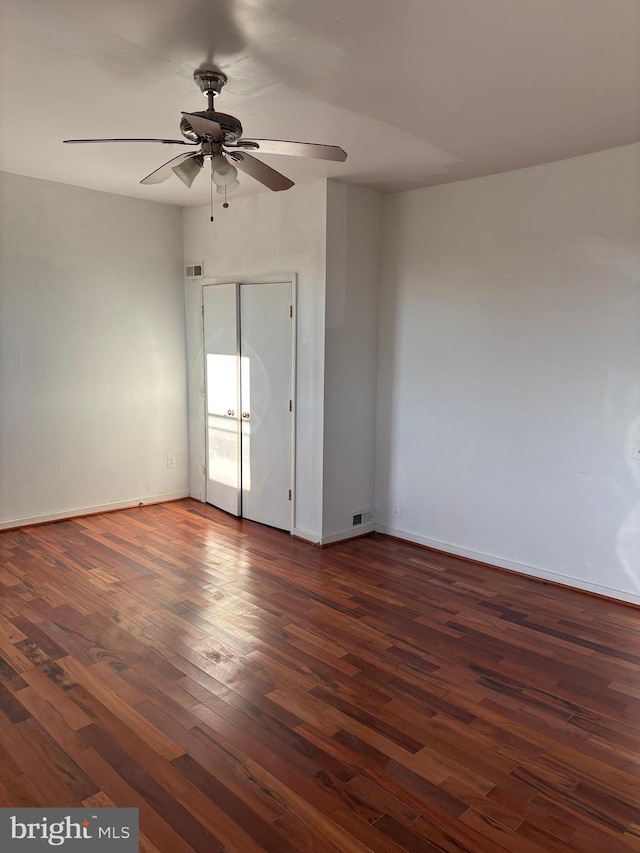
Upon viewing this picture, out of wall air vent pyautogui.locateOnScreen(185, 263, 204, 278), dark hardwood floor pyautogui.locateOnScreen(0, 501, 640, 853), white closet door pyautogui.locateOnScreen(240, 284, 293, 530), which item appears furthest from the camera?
wall air vent pyautogui.locateOnScreen(185, 263, 204, 278)

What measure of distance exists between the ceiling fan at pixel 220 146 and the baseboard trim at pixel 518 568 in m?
3.02

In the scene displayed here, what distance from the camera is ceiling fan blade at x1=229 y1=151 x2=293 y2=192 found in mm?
2619

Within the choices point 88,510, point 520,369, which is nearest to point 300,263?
point 520,369

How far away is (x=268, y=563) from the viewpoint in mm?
4359

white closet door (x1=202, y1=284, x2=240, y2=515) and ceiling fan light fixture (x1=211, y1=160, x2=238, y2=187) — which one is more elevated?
ceiling fan light fixture (x1=211, y1=160, x2=238, y2=187)

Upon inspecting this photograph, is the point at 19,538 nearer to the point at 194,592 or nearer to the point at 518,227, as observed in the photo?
the point at 194,592

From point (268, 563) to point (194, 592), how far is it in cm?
66

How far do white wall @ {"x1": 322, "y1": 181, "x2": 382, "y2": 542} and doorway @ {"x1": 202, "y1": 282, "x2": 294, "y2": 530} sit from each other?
1.25 ft

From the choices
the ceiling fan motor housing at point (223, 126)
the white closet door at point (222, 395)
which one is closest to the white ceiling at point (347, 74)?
the ceiling fan motor housing at point (223, 126)

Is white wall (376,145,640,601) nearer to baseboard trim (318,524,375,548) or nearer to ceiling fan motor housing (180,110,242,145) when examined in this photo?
baseboard trim (318,524,375,548)

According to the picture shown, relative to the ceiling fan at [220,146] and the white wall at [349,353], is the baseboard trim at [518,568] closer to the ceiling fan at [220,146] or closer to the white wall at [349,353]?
the white wall at [349,353]

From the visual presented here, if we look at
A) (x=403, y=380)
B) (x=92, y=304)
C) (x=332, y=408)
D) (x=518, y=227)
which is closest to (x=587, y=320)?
(x=518, y=227)

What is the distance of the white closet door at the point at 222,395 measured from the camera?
5.35 metres

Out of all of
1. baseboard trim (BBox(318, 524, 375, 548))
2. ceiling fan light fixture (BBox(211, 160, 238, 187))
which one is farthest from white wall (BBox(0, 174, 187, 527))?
ceiling fan light fixture (BBox(211, 160, 238, 187))
